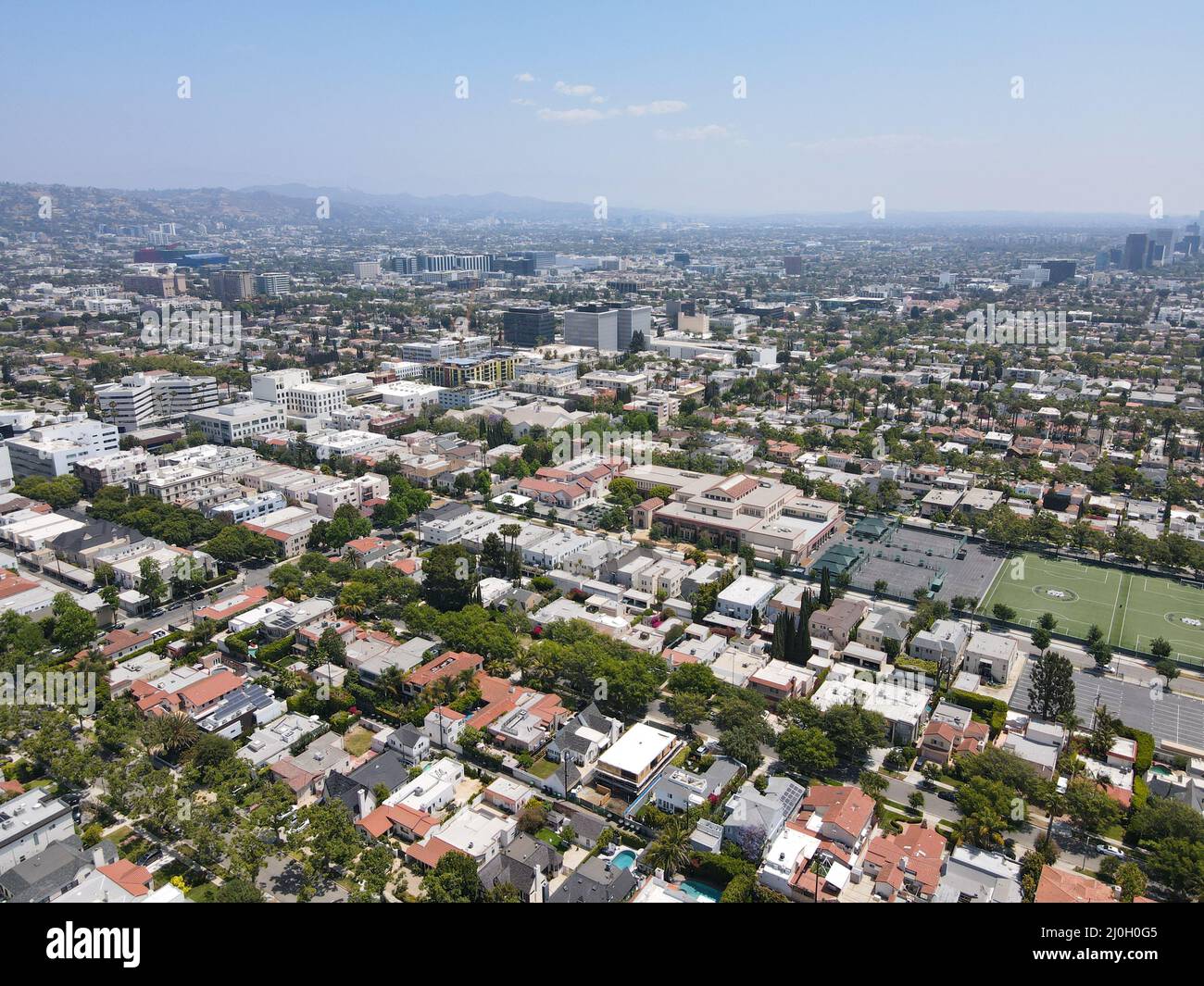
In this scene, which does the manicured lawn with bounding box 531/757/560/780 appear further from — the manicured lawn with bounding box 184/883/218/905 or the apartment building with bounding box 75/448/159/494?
the apartment building with bounding box 75/448/159/494

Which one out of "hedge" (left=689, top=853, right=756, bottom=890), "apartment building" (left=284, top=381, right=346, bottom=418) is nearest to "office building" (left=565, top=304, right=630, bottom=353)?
"apartment building" (left=284, top=381, right=346, bottom=418)

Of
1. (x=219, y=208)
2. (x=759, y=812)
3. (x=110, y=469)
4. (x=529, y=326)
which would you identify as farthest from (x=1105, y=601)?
(x=219, y=208)

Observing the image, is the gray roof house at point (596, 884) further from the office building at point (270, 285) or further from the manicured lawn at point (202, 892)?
the office building at point (270, 285)

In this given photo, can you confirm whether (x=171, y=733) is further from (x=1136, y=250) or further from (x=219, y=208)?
(x=219, y=208)

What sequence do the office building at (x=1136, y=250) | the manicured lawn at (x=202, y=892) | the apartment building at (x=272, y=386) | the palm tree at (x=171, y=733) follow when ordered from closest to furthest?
the manicured lawn at (x=202, y=892) < the palm tree at (x=171, y=733) < the apartment building at (x=272, y=386) < the office building at (x=1136, y=250)

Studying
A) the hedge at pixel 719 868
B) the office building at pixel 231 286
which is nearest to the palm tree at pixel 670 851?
the hedge at pixel 719 868

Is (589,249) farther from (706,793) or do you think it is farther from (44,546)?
(706,793)
